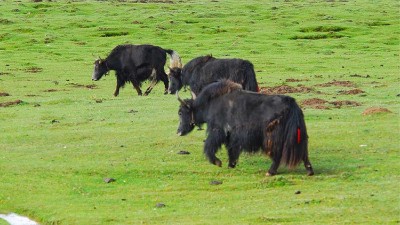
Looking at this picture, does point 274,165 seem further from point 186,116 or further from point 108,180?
point 108,180

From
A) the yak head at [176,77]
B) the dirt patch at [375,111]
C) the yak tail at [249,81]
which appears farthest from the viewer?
the yak head at [176,77]

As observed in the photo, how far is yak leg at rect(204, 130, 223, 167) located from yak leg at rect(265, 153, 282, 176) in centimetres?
105

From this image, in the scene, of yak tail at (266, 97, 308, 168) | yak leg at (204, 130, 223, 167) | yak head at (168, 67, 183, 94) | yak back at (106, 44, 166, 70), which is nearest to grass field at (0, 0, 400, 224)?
yak leg at (204, 130, 223, 167)

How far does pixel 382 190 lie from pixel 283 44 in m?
34.6

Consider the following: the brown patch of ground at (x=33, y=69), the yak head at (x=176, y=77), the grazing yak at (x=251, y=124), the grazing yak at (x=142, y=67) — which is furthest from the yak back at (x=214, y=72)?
the brown patch of ground at (x=33, y=69)

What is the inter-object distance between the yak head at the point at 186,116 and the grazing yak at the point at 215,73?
2699 mm

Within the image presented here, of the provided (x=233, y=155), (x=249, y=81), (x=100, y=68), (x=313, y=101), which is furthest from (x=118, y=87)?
(x=233, y=155)

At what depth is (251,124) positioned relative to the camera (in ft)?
45.6

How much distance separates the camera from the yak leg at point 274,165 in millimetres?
13634

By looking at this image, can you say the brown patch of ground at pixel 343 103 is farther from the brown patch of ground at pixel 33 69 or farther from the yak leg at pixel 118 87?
the brown patch of ground at pixel 33 69

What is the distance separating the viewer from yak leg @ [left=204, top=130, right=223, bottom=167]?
14438 millimetres

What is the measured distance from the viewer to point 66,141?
18.4 meters

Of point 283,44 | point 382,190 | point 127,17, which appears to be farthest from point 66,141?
point 127,17

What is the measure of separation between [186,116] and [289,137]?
9.23 feet
